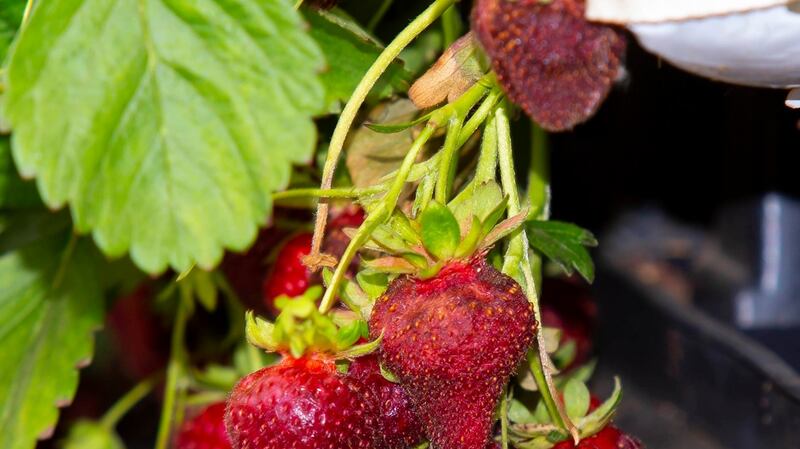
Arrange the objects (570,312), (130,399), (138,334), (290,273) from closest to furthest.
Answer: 1. (290,273)
2. (570,312)
3. (130,399)
4. (138,334)

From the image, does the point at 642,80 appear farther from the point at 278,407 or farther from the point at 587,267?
the point at 278,407

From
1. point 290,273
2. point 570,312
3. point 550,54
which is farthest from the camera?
point 570,312

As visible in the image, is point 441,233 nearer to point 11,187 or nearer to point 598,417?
point 598,417

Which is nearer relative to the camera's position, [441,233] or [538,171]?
[441,233]

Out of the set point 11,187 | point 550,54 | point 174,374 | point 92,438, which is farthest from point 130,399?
point 550,54

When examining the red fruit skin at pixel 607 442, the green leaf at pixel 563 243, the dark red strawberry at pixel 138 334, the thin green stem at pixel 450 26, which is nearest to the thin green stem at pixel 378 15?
the thin green stem at pixel 450 26

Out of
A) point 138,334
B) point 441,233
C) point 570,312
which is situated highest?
point 441,233

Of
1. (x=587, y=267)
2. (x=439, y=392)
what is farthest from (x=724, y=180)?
(x=439, y=392)
